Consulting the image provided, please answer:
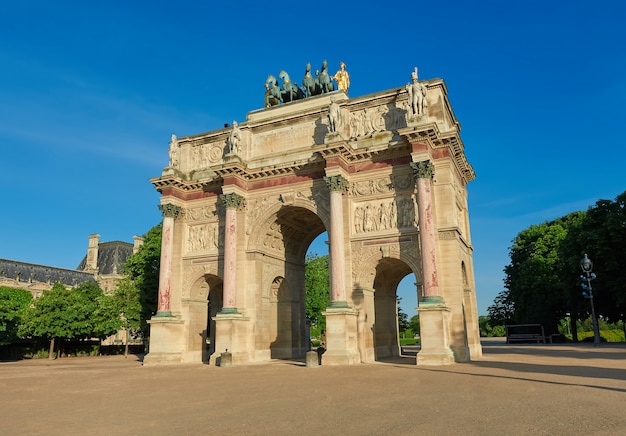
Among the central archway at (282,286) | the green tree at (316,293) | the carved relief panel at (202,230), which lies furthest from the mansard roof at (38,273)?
the central archway at (282,286)

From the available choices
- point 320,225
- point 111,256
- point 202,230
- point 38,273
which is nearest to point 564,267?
point 320,225

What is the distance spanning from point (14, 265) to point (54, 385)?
7400 centimetres

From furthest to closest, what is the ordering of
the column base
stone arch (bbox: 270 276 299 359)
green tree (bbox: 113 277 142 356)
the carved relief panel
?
1. green tree (bbox: 113 277 142 356)
2. the carved relief panel
3. stone arch (bbox: 270 276 299 359)
4. the column base

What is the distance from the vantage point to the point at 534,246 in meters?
57.6

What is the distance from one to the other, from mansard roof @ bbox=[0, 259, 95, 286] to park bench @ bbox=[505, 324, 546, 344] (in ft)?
237

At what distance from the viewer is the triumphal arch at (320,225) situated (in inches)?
1019

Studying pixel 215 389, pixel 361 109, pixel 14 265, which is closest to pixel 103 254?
pixel 14 265

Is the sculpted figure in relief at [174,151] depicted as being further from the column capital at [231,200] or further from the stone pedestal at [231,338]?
the stone pedestal at [231,338]

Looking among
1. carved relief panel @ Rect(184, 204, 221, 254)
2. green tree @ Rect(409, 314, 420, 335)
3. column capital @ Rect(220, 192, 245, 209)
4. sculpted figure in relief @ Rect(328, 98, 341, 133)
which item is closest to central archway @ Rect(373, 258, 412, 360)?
sculpted figure in relief @ Rect(328, 98, 341, 133)

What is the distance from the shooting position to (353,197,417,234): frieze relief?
27.2m

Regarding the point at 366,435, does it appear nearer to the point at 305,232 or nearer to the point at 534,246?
the point at 305,232

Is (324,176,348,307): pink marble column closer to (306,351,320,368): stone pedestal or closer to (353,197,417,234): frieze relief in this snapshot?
(353,197,417,234): frieze relief

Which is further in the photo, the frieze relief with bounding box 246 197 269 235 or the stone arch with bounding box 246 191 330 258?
the frieze relief with bounding box 246 197 269 235

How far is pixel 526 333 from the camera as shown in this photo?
54.3 meters
